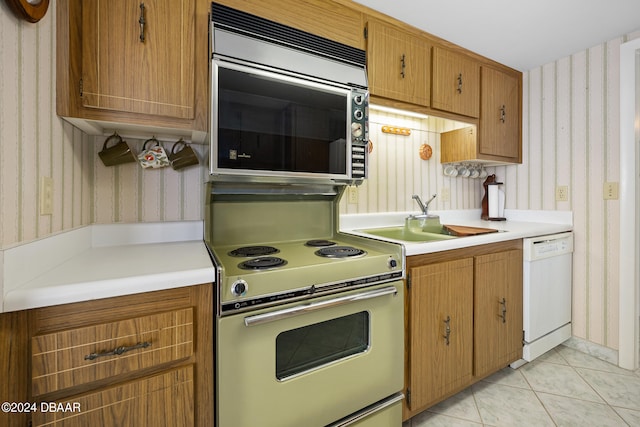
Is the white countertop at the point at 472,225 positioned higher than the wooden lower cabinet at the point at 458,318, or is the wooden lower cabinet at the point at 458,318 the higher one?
the white countertop at the point at 472,225

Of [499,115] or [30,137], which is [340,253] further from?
[499,115]

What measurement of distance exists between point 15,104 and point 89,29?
42 centimetres

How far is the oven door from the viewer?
909mm

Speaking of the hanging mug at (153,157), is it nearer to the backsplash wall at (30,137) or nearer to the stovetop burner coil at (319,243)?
the backsplash wall at (30,137)

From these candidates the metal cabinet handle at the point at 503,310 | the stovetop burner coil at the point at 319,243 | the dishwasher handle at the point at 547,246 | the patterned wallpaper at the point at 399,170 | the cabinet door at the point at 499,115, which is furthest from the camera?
the cabinet door at the point at 499,115

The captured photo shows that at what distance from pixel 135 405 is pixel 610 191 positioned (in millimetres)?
2802

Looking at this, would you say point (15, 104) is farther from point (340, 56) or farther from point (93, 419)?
point (340, 56)

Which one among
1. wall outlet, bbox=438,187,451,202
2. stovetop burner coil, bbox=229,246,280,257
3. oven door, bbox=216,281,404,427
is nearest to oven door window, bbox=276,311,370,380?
oven door, bbox=216,281,404,427

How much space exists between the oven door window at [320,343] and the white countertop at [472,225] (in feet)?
1.31

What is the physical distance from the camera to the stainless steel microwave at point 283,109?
1.05 m

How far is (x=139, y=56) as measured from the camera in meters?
1.07

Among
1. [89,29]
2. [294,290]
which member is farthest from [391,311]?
[89,29]

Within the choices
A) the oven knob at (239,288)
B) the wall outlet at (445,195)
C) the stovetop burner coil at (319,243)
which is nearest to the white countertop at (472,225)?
the wall outlet at (445,195)

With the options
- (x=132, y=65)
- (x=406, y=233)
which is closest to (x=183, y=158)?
(x=132, y=65)
